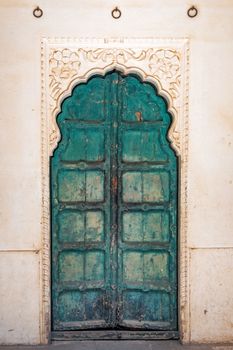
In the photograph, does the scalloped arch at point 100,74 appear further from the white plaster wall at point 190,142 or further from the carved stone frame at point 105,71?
the white plaster wall at point 190,142

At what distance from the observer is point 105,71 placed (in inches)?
154

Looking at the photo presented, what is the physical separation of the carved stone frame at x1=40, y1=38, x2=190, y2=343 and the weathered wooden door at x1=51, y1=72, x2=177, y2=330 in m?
0.10

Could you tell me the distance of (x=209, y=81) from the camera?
12.9ft

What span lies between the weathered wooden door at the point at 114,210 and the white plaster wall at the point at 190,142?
0.18 metres

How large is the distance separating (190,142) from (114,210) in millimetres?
736

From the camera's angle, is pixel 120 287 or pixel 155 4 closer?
pixel 155 4

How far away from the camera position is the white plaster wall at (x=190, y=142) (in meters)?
3.87

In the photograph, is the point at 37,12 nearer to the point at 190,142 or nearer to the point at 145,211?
the point at 190,142

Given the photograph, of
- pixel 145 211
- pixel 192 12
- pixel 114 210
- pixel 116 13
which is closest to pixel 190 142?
pixel 145 211

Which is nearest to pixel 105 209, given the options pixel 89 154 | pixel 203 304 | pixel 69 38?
pixel 89 154

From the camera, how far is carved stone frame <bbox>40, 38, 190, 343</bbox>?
389 centimetres

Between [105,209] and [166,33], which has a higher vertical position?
[166,33]

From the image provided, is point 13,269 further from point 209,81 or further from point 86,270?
point 209,81

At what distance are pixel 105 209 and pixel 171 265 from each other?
0.63 m
